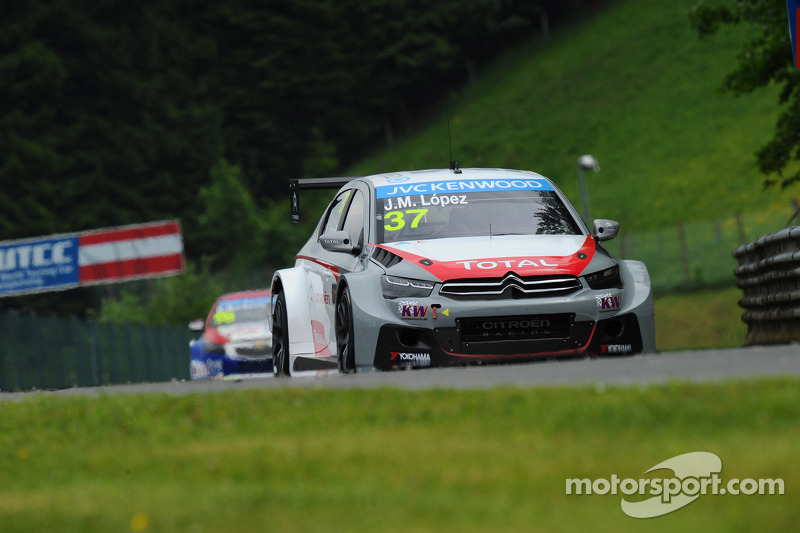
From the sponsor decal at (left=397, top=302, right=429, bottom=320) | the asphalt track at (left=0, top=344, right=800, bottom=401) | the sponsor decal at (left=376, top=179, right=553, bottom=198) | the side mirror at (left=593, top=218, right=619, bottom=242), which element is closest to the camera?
the asphalt track at (left=0, top=344, right=800, bottom=401)

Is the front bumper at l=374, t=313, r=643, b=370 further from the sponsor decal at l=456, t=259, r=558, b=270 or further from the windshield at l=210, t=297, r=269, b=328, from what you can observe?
the windshield at l=210, t=297, r=269, b=328

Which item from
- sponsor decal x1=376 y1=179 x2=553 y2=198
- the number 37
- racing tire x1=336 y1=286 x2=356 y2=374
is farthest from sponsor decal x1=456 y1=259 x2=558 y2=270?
sponsor decal x1=376 y1=179 x2=553 y2=198

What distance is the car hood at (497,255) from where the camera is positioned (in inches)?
433

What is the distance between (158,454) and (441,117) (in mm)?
76989

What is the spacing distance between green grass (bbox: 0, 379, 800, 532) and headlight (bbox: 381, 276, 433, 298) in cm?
222

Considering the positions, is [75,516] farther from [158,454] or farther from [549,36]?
[549,36]

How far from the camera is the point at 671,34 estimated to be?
76.3m

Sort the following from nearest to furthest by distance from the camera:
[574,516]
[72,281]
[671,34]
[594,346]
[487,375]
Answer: [574,516] → [487,375] → [594,346] → [72,281] → [671,34]

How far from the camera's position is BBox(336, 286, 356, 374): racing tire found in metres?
11.2

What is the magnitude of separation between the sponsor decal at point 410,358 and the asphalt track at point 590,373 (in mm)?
356

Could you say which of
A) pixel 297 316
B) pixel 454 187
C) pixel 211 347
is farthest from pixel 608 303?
pixel 211 347

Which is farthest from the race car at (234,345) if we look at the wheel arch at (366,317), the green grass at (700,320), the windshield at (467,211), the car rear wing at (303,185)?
the green grass at (700,320)

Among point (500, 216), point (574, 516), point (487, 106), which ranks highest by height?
point (487, 106)

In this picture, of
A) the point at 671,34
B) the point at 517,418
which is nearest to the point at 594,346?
the point at 517,418
